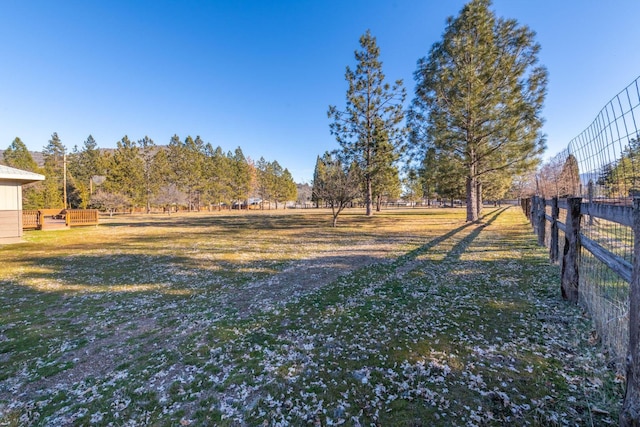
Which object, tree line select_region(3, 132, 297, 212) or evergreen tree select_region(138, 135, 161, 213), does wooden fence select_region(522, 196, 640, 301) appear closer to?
tree line select_region(3, 132, 297, 212)

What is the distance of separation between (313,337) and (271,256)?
6.64 meters

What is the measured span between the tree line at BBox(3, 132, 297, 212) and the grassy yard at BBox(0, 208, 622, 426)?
38.5 meters

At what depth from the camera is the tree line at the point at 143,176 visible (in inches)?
1647

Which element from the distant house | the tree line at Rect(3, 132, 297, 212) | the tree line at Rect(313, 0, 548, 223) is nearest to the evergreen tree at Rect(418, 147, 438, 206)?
the tree line at Rect(313, 0, 548, 223)

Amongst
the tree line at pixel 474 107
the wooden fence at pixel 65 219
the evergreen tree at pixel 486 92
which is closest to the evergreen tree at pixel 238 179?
the wooden fence at pixel 65 219

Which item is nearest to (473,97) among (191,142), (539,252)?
(539,252)

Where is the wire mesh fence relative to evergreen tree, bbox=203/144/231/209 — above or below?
below

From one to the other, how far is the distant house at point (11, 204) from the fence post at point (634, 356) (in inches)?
848

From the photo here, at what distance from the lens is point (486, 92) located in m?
17.7

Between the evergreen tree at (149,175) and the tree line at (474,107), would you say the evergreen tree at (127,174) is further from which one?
the tree line at (474,107)

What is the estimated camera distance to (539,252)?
9242mm

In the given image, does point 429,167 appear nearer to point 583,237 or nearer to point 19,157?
point 583,237

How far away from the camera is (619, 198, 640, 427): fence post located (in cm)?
213

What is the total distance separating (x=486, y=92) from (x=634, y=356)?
19.6 m
